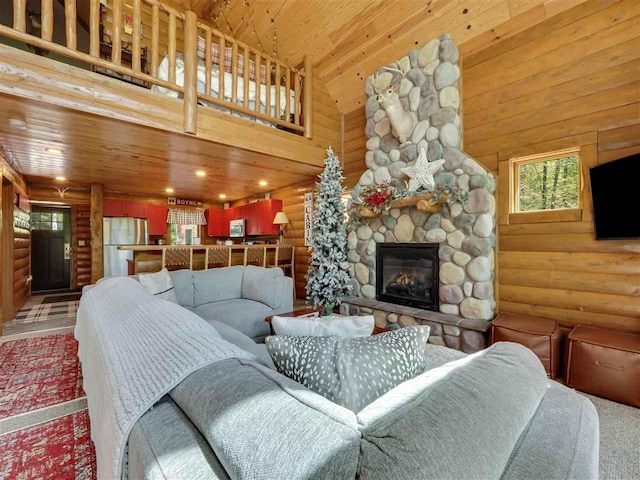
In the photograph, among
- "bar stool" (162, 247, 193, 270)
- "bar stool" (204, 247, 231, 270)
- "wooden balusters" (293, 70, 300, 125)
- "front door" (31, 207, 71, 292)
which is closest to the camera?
"wooden balusters" (293, 70, 300, 125)

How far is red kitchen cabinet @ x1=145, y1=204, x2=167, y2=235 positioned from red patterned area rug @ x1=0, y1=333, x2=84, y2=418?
409 centimetres

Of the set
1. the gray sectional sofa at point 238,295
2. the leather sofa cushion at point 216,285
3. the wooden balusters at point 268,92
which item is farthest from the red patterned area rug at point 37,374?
the wooden balusters at point 268,92

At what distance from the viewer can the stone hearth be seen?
2900 millimetres

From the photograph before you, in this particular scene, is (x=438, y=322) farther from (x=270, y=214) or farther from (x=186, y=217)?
(x=186, y=217)

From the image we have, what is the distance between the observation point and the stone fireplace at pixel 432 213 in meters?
2.90

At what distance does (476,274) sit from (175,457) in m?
2.97

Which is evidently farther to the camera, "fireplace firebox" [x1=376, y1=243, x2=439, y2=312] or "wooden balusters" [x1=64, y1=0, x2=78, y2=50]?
"fireplace firebox" [x1=376, y1=243, x2=439, y2=312]

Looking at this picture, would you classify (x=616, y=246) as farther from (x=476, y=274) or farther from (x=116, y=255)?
(x=116, y=255)

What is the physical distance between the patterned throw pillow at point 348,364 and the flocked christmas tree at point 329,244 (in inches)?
111

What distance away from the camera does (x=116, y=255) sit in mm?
5938

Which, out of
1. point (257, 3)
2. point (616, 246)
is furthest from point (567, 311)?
point (257, 3)

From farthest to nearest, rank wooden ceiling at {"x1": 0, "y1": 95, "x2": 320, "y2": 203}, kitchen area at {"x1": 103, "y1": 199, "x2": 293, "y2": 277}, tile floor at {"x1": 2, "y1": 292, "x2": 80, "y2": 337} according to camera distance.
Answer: kitchen area at {"x1": 103, "y1": 199, "x2": 293, "y2": 277} < tile floor at {"x1": 2, "y1": 292, "x2": 80, "y2": 337} < wooden ceiling at {"x1": 0, "y1": 95, "x2": 320, "y2": 203}

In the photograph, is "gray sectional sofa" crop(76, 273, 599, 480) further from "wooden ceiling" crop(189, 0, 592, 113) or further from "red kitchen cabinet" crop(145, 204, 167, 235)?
"red kitchen cabinet" crop(145, 204, 167, 235)

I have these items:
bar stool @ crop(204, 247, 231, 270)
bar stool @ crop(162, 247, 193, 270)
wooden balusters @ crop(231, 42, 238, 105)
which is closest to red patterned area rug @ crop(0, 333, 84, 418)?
bar stool @ crop(162, 247, 193, 270)
